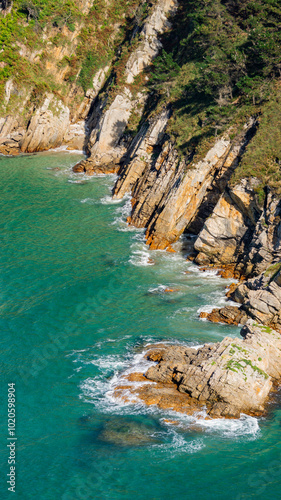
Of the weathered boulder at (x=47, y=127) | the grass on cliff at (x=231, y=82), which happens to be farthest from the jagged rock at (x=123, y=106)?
the weathered boulder at (x=47, y=127)

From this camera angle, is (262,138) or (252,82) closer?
(262,138)

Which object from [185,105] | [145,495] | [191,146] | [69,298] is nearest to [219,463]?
[145,495]

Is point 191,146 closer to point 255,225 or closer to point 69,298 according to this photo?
point 255,225

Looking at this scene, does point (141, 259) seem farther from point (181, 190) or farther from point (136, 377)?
point (136, 377)

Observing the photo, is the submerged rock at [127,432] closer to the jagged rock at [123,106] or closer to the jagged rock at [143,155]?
the jagged rock at [143,155]

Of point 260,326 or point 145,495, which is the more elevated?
point 260,326

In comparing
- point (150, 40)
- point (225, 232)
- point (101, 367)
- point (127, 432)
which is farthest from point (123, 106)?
point (127, 432)

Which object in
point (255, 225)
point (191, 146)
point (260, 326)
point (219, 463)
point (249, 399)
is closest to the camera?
point (219, 463)
